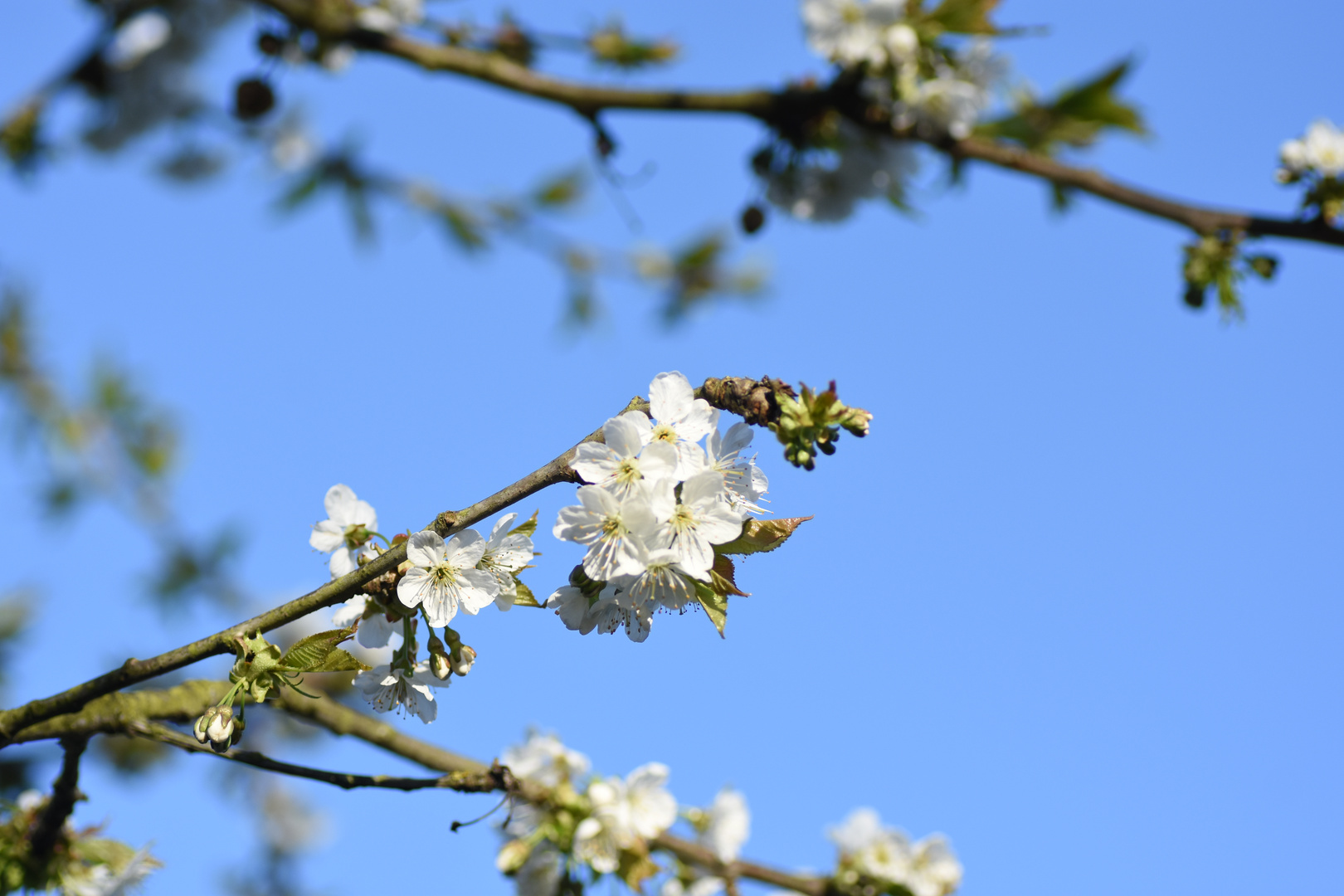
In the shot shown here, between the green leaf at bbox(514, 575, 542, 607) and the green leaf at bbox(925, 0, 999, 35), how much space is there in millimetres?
1288

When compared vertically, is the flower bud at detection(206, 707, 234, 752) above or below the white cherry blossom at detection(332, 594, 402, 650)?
below

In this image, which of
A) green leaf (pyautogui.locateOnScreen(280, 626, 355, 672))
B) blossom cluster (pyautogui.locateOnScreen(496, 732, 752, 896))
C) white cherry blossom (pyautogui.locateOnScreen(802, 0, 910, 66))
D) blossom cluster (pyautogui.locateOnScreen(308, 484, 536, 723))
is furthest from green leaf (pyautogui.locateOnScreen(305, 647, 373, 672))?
white cherry blossom (pyautogui.locateOnScreen(802, 0, 910, 66))

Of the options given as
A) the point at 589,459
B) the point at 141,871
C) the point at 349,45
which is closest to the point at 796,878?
the point at 589,459

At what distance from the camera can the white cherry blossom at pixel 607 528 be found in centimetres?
144

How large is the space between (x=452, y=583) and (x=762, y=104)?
3.35 ft

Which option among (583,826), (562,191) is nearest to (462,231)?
(562,191)

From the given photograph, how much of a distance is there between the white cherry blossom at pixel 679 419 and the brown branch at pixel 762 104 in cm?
57

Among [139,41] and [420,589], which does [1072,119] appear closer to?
[420,589]

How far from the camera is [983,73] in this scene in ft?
5.89

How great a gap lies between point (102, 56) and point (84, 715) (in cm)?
270

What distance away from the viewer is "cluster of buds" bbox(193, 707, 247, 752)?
1442 millimetres

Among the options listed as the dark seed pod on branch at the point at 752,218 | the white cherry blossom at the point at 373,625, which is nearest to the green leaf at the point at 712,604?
the white cherry blossom at the point at 373,625

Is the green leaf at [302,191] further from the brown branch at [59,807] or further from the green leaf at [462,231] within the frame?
the brown branch at [59,807]

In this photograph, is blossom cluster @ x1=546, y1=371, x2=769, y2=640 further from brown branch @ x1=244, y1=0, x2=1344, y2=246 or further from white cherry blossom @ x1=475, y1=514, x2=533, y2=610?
brown branch @ x1=244, y1=0, x2=1344, y2=246
